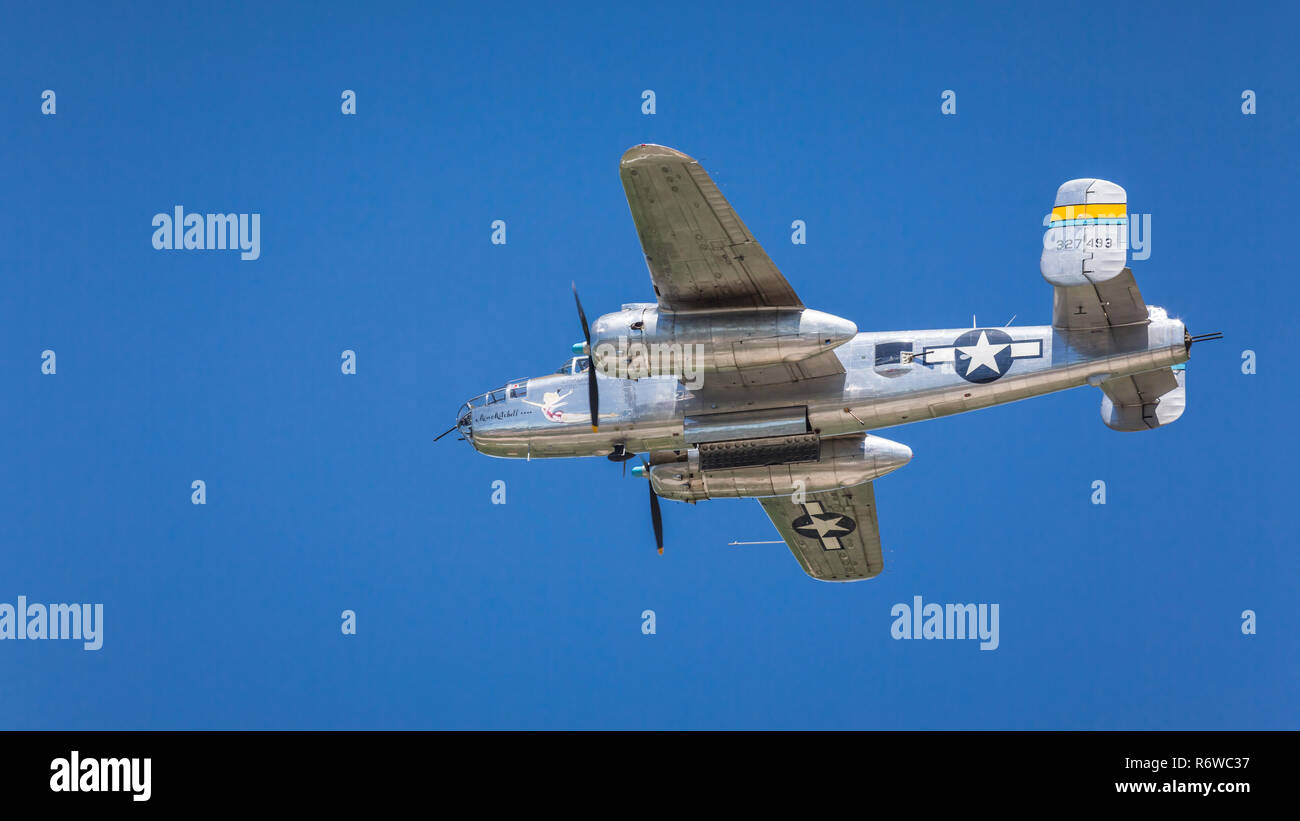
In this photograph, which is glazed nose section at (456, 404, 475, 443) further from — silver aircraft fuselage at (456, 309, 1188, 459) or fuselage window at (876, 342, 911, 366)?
fuselage window at (876, 342, 911, 366)

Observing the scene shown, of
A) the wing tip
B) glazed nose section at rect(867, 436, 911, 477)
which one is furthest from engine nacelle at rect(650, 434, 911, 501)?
the wing tip

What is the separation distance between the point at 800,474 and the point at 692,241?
20.9 ft

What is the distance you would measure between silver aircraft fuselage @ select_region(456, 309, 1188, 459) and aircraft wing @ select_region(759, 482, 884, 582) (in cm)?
A: 408

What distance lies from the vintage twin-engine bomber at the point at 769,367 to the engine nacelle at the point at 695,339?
0.08ft

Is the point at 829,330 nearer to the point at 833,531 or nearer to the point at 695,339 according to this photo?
the point at 695,339

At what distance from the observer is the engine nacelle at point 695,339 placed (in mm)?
23828

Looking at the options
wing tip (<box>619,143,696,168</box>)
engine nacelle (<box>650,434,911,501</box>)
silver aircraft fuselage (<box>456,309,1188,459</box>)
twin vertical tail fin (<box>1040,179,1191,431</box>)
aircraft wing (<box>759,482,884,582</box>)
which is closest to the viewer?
wing tip (<box>619,143,696,168</box>)

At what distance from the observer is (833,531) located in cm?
3030

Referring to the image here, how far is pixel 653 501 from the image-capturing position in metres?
28.6

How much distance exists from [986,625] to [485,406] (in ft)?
41.9

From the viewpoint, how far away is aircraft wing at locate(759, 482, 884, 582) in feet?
97.9

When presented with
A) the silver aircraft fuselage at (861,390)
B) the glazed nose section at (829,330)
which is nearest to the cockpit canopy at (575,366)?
the silver aircraft fuselage at (861,390)

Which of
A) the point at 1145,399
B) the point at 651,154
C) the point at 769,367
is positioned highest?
the point at 651,154

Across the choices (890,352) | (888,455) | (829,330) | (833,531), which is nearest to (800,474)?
(888,455)
